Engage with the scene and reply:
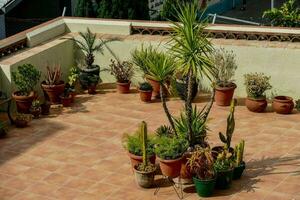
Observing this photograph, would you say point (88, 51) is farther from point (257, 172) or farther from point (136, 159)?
point (257, 172)

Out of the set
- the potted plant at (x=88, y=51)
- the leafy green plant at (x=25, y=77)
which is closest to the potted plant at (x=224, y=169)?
the leafy green plant at (x=25, y=77)

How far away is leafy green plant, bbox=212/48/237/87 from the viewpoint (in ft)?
59.7

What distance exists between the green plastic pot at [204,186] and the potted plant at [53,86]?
623 cm

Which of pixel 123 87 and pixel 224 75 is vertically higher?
pixel 224 75

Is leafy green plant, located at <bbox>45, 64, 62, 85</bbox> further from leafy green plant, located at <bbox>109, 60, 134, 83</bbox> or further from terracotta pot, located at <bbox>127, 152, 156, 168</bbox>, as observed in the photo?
terracotta pot, located at <bbox>127, 152, 156, 168</bbox>

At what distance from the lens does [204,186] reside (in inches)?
524

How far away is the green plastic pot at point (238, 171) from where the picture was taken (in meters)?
14.0

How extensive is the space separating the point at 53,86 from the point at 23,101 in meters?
1.11

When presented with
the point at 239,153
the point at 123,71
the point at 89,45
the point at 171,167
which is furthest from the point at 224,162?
the point at 89,45

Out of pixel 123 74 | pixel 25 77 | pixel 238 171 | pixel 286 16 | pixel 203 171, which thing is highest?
pixel 286 16

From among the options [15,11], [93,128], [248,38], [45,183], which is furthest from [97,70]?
[15,11]

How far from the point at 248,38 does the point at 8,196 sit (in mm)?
8164

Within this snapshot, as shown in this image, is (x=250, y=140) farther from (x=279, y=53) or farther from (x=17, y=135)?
(x=17, y=135)

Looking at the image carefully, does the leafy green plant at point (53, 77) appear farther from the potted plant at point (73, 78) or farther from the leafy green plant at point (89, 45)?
the leafy green plant at point (89, 45)
